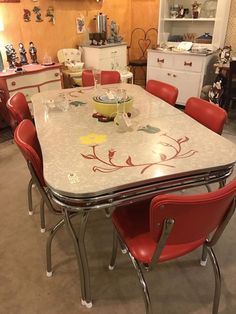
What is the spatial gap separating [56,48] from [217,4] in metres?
2.28

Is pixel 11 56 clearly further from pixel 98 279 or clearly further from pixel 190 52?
pixel 98 279

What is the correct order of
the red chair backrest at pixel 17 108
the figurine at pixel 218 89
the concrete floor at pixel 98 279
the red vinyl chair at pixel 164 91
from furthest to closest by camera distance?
the figurine at pixel 218 89 < the red vinyl chair at pixel 164 91 < the red chair backrest at pixel 17 108 < the concrete floor at pixel 98 279

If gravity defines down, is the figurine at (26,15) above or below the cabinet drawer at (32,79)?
above

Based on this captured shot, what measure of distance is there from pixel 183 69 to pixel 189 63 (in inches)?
4.7

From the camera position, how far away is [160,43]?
4070 mm

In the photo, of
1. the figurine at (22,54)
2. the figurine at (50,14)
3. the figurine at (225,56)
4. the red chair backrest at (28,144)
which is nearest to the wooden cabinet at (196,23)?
the figurine at (225,56)

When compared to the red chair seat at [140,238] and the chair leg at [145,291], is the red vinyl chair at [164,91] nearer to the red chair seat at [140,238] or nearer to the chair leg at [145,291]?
the red chair seat at [140,238]

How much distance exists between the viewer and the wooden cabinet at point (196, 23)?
3.54 m

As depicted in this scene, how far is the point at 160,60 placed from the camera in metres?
3.85

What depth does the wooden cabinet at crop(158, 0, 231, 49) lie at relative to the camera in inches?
139

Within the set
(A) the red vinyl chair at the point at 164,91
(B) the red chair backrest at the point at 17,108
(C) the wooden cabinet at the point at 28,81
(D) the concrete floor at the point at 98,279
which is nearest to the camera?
(D) the concrete floor at the point at 98,279

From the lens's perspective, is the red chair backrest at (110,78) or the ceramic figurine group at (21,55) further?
the ceramic figurine group at (21,55)

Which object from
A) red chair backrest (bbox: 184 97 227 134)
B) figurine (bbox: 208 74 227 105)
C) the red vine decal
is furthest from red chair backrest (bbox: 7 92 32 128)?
figurine (bbox: 208 74 227 105)

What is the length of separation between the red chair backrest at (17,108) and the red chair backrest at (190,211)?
1.27 m
